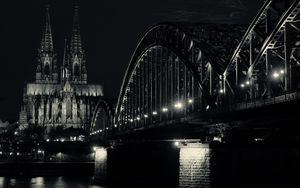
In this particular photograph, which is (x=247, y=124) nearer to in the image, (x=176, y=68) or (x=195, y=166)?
(x=195, y=166)

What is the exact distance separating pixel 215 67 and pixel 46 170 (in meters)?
72.4

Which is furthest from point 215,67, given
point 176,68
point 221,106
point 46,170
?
point 46,170

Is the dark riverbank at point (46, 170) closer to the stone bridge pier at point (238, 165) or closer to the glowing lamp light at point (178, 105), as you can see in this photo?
the glowing lamp light at point (178, 105)

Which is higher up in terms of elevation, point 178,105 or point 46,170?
point 178,105

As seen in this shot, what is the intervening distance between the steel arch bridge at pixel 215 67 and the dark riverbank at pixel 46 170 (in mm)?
19260

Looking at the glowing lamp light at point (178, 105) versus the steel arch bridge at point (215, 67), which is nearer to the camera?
the steel arch bridge at point (215, 67)

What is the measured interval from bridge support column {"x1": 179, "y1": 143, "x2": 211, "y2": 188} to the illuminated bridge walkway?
0.08 m

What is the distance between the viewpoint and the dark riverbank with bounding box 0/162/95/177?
128375mm

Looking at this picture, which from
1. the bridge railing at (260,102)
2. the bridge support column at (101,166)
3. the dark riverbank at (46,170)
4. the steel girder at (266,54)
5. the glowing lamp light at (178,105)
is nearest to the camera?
the bridge railing at (260,102)

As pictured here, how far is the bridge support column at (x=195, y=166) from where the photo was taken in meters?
52.9

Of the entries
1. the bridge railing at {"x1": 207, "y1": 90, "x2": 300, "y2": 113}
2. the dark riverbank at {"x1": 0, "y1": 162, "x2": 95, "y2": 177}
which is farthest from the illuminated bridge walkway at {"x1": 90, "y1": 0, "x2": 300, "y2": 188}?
the dark riverbank at {"x1": 0, "y1": 162, "x2": 95, "y2": 177}

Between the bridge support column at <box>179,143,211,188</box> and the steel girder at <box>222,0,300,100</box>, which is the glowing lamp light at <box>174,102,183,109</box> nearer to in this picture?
the steel girder at <box>222,0,300,100</box>

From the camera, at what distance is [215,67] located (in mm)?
66688

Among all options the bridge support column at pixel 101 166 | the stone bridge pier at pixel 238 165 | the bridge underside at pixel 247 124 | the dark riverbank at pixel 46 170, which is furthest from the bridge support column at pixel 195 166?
the dark riverbank at pixel 46 170
